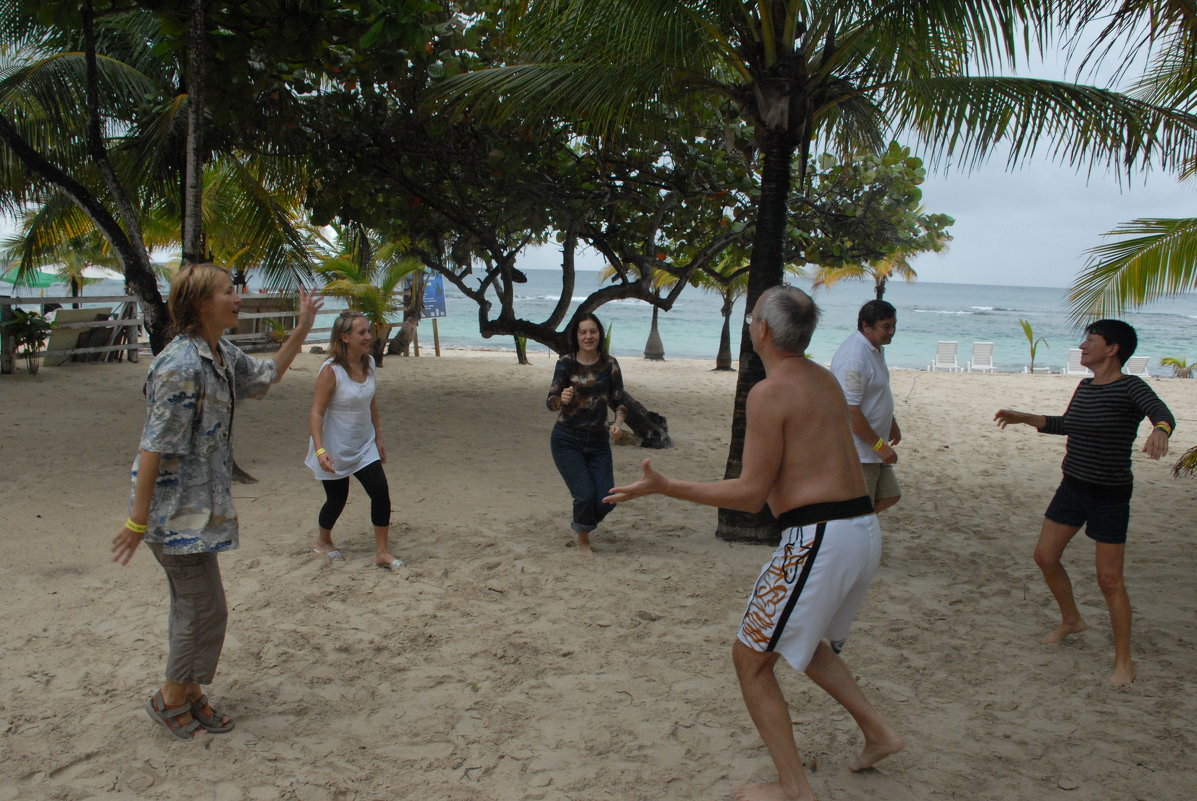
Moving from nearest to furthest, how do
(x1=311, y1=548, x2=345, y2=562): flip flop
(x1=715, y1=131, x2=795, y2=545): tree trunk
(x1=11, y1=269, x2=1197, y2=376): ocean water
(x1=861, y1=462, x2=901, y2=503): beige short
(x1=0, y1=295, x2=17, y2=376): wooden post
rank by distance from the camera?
(x1=861, y1=462, x2=901, y2=503): beige short < (x1=311, y1=548, x2=345, y2=562): flip flop < (x1=715, y1=131, x2=795, y2=545): tree trunk < (x1=0, y1=295, x2=17, y2=376): wooden post < (x1=11, y1=269, x2=1197, y2=376): ocean water

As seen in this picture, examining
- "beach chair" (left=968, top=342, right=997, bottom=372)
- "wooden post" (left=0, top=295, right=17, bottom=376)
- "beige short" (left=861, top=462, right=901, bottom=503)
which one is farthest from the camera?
"beach chair" (left=968, top=342, right=997, bottom=372)

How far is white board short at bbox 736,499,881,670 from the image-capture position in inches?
104

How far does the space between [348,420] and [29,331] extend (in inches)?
390

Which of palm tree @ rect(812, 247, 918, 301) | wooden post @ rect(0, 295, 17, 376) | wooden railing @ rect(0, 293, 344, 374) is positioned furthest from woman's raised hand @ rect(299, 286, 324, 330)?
palm tree @ rect(812, 247, 918, 301)

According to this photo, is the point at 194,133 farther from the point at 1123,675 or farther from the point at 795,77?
the point at 1123,675

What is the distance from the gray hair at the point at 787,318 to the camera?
2766 millimetres

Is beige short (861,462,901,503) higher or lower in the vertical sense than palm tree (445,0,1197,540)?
lower

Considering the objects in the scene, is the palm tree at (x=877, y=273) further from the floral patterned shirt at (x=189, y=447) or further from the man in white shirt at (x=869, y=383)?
the floral patterned shirt at (x=189, y=447)

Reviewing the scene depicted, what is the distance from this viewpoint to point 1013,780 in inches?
123

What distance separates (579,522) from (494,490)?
→ 1930 mm

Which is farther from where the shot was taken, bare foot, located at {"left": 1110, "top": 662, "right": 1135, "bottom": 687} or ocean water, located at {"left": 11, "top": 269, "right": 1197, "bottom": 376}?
ocean water, located at {"left": 11, "top": 269, "right": 1197, "bottom": 376}

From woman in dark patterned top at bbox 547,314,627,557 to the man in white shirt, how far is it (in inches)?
56.4

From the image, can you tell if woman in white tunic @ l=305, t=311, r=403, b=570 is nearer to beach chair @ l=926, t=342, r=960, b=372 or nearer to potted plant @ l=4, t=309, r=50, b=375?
potted plant @ l=4, t=309, r=50, b=375

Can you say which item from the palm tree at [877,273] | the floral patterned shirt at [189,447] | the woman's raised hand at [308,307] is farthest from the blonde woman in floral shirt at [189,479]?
the palm tree at [877,273]
